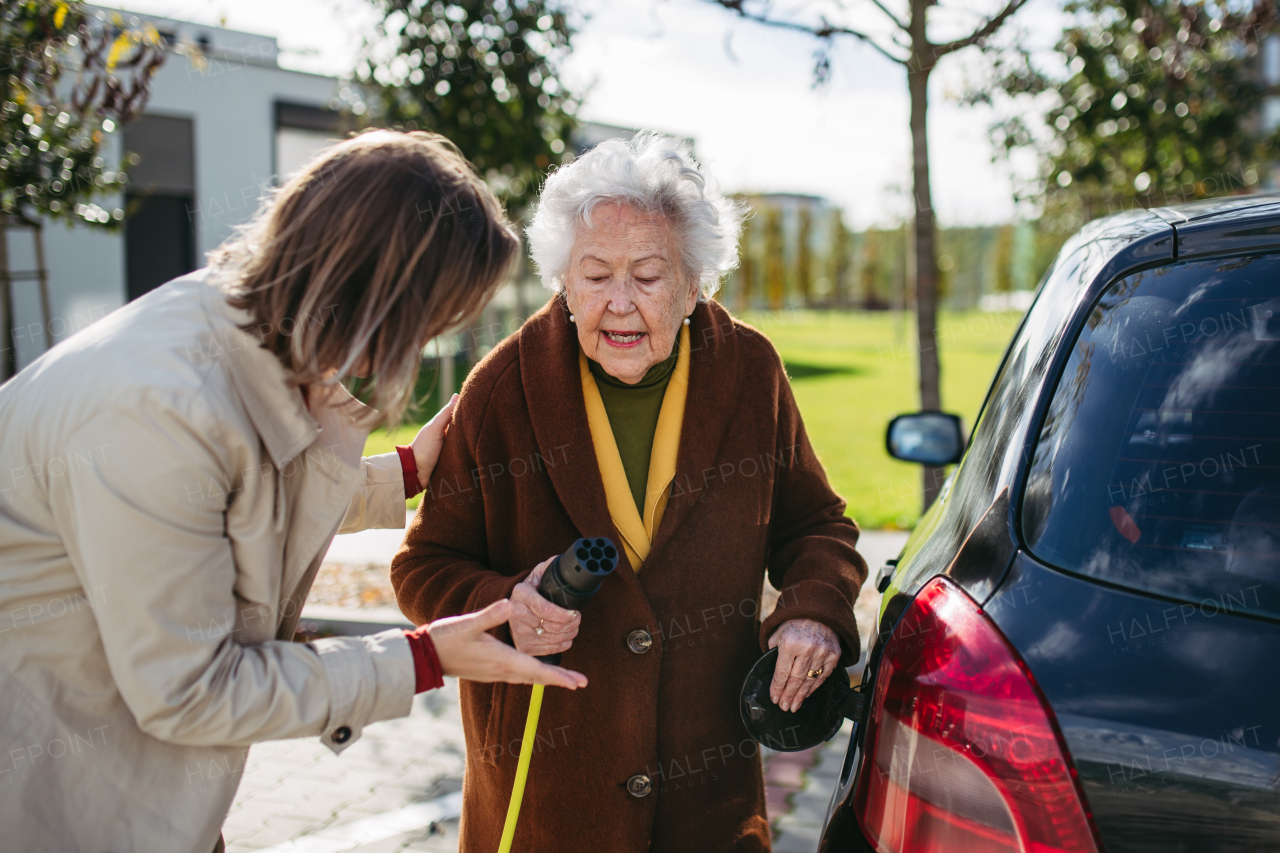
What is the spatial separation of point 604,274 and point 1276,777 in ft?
4.90

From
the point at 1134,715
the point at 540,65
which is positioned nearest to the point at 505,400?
the point at 1134,715

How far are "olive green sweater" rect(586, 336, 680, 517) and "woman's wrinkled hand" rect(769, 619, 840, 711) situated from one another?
1.45 feet

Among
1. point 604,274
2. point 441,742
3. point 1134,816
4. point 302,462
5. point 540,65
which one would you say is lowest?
point 441,742

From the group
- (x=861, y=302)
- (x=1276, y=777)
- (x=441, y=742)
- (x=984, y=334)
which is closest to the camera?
(x=1276, y=777)

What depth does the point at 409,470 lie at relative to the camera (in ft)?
7.11

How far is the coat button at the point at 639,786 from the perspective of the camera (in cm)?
202

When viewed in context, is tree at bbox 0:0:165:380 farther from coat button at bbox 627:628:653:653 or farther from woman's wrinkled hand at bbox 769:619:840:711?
woman's wrinkled hand at bbox 769:619:840:711

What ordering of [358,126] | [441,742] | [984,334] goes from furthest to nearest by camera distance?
1. [984,334]
2. [358,126]
3. [441,742]

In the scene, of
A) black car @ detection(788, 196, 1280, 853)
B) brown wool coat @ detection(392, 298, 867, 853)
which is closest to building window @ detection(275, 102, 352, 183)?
brown wool coat @ detection(392, 298, 867, 853)

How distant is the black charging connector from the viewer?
1.67m

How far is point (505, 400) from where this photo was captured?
214 centimetres

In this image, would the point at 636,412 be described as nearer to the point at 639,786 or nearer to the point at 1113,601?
the point at 639,786

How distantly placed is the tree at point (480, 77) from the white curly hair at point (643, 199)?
6282 millimetres

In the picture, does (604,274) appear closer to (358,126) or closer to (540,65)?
(540,65)
